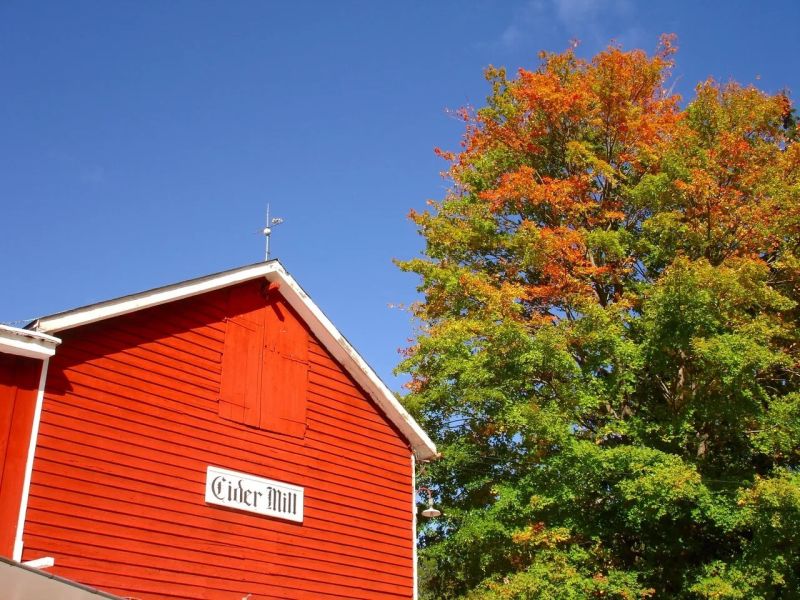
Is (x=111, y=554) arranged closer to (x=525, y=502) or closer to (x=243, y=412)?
(x=243, y=412)

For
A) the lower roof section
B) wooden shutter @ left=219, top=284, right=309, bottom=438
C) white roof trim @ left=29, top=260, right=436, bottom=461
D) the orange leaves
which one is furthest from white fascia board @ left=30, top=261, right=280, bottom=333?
the orange leaves

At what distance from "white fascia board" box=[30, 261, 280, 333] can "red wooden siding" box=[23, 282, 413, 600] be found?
0.26 metres

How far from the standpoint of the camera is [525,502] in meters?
19.8

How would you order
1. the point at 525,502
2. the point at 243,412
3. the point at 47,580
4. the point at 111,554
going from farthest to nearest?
the point at 525,502 → the point at 243,412 → the point at 111,554 → the point at 47,580

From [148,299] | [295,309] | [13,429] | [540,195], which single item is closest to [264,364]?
[295,309]

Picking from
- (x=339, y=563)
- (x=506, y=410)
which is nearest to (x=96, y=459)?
(x=339, y=563)

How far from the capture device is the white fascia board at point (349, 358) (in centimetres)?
1466

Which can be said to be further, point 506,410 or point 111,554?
point 506,410

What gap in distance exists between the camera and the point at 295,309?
48.8 ft

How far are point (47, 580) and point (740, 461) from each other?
18019mm

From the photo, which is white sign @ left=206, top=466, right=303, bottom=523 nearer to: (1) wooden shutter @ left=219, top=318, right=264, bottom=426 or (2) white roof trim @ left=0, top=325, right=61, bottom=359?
(1) wooden shutter @ left=219, top=318, right=264, bottom=426

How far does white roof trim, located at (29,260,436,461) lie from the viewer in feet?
38.0

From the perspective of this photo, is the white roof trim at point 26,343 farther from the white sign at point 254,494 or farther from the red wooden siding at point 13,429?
the white sign at point 254,494

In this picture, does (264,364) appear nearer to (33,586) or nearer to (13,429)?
(13,429)
